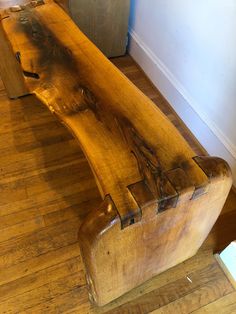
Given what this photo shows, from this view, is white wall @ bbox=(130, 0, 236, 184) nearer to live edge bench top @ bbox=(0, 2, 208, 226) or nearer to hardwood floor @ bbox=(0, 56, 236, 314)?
hardwood floor @ bbox=(0, 56, 236, 314)

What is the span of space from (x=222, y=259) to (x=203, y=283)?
121mm

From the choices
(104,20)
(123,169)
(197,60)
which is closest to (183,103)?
(197,60)

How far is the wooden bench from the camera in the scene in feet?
2.34

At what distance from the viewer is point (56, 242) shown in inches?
46.8

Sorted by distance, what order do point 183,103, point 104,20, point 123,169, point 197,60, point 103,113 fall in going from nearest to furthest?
point 123,169 → point 103,113 → point 197,60 → point 183,103 → point 104,20

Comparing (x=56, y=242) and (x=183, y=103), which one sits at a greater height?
(x=183, y=103)

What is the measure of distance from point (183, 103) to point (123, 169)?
98cm

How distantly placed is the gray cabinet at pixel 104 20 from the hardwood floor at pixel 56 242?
2.27 ft

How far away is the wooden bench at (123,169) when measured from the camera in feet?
2.34

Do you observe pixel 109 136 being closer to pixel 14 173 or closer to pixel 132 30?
pixel 14 173

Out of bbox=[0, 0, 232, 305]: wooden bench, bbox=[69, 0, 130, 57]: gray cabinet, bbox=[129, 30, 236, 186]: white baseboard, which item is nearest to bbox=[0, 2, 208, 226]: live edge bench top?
bbox=[0, 0, 232, 305]: wooden bench

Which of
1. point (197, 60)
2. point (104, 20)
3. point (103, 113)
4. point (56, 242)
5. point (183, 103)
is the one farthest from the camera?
point (104, 20)

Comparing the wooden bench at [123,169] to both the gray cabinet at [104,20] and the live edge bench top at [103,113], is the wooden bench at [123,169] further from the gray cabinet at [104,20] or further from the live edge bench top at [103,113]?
the gray cabinet at [104,20]

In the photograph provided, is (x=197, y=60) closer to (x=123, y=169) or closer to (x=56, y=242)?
(x=123, y=169)
